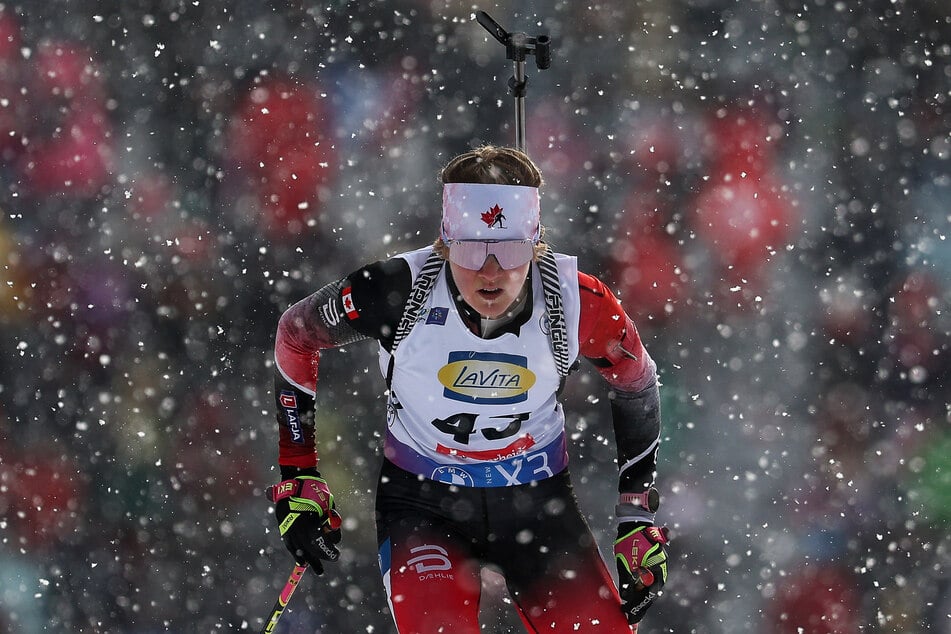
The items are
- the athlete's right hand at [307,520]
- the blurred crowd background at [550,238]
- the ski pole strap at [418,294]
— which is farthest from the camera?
the blurred crowd background at [550,238]

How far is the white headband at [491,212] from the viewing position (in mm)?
2307

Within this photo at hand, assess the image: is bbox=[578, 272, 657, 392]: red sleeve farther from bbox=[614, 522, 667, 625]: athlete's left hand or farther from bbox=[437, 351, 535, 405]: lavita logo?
bbox=[614, 522, 667, 625]: athlete's left hand

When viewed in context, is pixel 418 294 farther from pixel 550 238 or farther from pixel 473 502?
pixel 550 238

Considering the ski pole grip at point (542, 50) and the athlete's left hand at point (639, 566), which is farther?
the ski pole grip at point (542, 50)

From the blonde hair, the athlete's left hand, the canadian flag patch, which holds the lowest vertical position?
the athlete's left hand

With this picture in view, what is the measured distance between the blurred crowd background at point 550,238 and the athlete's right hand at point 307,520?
1496 millimetres

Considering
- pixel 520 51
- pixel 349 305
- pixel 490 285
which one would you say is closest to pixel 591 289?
pixel 490 285

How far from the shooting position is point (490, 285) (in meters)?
2.29

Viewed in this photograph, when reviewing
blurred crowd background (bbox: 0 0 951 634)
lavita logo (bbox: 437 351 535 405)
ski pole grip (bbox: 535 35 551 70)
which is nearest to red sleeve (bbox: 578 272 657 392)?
lavita logo (bbox: 437 351 535 405)

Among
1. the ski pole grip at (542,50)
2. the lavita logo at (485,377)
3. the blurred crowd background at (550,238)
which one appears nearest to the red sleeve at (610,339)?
the lavita logo at (485,377)

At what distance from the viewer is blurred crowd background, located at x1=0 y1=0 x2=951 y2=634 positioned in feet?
12.4

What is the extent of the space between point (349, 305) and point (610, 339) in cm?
65

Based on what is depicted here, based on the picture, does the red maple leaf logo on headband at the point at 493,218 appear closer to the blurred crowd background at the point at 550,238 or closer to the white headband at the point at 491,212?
the white headband at the point at 491,212

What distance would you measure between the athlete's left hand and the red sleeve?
0.37 metres
